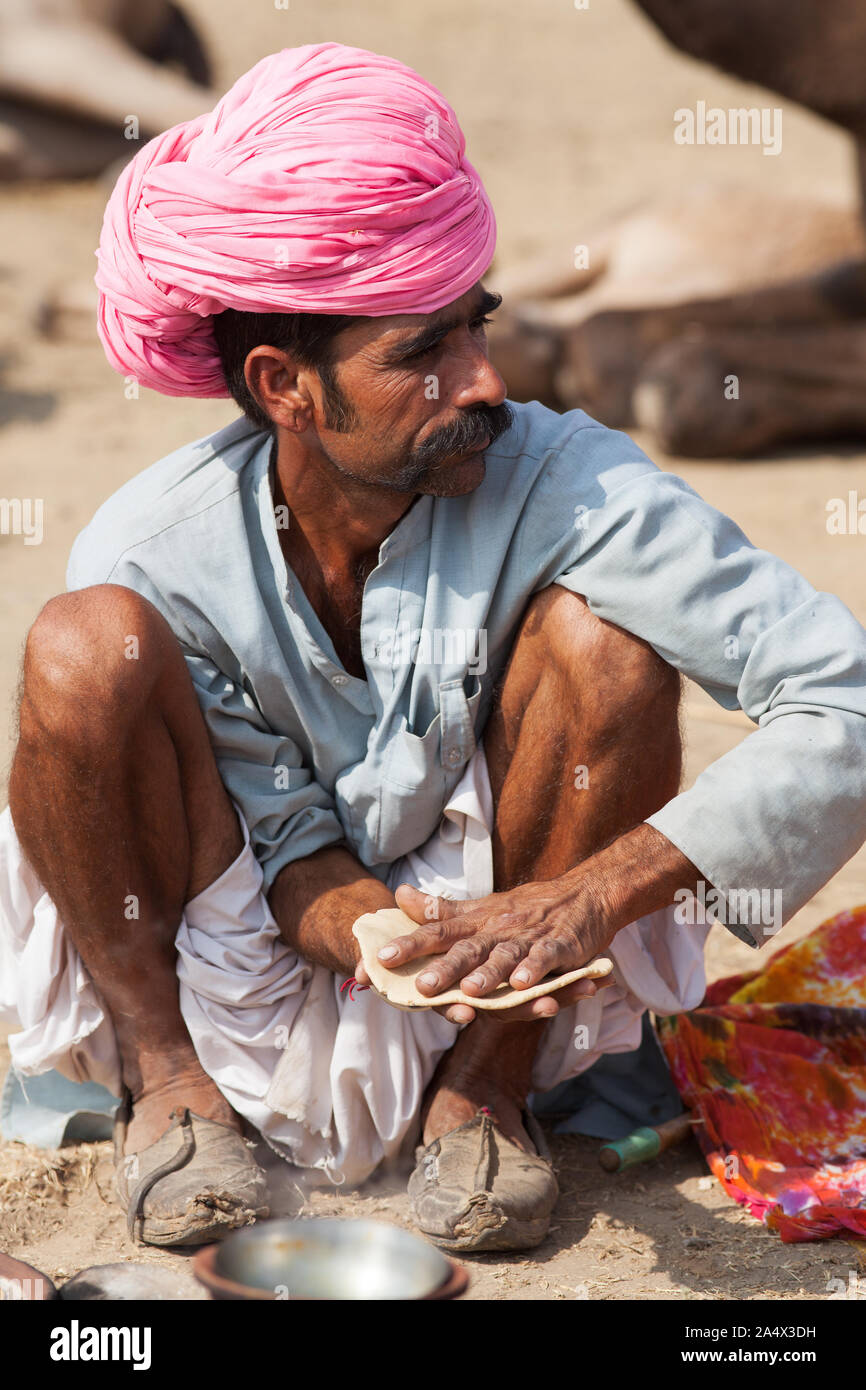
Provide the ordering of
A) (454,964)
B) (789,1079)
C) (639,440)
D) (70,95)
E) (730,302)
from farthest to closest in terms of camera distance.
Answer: (70,95), (730,302), (639,440), (789,1079), (454,964)

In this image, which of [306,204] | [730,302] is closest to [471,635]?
[306,204]

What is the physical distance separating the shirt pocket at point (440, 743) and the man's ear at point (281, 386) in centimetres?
43

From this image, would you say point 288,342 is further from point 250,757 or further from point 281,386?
point 250,757

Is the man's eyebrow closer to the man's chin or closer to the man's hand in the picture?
the man's chin

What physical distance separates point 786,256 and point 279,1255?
6577 mm

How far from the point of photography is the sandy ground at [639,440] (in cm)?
216

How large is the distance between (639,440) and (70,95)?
4.66 m

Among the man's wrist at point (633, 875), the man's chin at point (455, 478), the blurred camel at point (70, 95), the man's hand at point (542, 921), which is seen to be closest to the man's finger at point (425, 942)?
the man's hand at point (542, 921)

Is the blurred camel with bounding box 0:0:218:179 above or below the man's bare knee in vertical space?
above

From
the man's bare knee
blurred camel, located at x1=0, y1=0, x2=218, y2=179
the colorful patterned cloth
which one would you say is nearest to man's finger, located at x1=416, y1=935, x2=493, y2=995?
the man's bare knee

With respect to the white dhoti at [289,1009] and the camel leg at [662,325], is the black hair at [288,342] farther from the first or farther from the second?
the camel leg at [662,325]

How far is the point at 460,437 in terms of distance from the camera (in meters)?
2.15

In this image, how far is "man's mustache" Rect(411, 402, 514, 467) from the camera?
2152 mm

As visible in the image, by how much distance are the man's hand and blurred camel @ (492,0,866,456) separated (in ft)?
13.6
